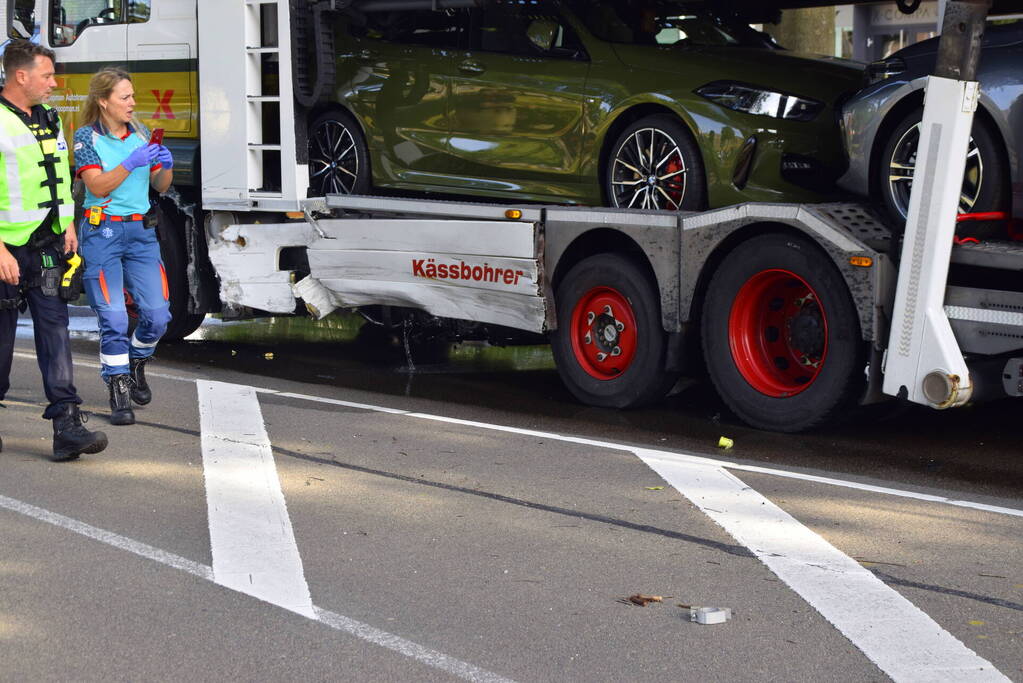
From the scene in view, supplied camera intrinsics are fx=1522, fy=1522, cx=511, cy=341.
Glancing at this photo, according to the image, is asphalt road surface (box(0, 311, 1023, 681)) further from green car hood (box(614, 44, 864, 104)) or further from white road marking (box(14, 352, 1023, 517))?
green car hood (box(614, 44, 864, 104))

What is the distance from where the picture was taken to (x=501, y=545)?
5.88 m

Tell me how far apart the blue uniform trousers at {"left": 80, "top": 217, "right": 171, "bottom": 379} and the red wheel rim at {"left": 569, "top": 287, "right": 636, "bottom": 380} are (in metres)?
2.52

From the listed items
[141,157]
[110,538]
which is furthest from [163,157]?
[110,538]

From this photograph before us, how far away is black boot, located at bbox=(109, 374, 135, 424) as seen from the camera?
8.31 meters

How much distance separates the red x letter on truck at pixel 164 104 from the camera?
11.1m

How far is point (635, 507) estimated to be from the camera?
6.51m

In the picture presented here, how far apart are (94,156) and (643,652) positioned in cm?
473

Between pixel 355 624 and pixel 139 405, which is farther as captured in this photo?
pixel 139 405

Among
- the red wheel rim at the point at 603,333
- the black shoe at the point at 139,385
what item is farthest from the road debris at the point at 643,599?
the black shoe at the point at 139,385

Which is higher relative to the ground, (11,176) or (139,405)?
(11,176)

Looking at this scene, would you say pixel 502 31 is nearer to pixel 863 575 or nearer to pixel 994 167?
pixel 994 167

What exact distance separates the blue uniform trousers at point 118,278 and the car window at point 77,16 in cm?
342

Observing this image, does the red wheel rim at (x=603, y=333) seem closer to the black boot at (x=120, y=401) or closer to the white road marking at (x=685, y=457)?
the white road marking at (x=685, y=457)

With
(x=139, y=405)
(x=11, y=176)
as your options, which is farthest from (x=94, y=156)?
(x=139, y=405)
